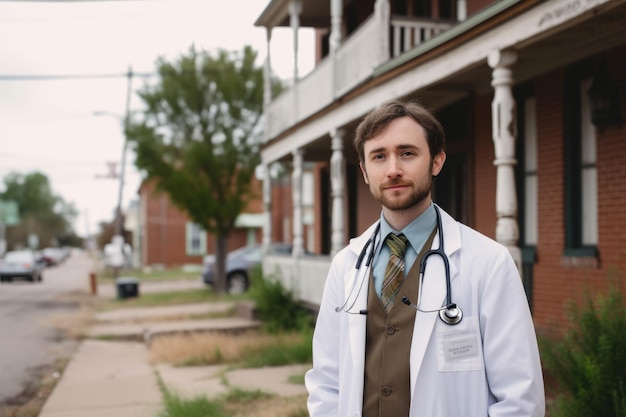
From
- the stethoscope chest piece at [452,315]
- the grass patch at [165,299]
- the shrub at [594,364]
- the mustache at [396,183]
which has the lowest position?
the grass patch at [165,299]

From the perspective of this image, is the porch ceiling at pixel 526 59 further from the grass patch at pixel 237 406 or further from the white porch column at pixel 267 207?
the white porch column at pixel 267 207

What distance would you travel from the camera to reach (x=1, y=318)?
58.9 feet

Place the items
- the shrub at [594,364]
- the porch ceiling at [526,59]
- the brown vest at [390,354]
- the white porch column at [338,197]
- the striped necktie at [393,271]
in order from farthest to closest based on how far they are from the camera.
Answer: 1. the white porch column at [338,197]
2. the porch ceiling at [526,59]
3. the shrub at [594,364]
4. the striped necktie at [393,271]
5. the brown vest at [390,354]

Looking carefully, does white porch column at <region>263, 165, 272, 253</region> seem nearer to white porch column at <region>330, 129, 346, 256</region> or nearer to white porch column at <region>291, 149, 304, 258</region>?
white porch column at <region>291, 149, 304, 258</region>

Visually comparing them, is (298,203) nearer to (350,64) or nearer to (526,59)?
(350,64)

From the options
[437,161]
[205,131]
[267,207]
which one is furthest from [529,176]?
[205,131]

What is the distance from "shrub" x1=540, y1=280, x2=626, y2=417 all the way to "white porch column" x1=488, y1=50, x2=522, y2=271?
156cm

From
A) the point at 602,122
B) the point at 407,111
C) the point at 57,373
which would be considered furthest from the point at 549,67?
the point at 57,373

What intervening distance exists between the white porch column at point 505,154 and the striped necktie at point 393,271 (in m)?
4.26

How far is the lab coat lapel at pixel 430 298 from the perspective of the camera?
7.97 ft

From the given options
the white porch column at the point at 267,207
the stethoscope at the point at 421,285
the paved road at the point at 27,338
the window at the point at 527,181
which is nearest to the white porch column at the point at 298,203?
the white porch column at the point at 267,207

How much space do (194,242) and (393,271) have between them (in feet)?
157

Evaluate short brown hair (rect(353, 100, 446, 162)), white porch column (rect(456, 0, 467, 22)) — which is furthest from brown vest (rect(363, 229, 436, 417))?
white porch column (rect(456, 0, 467, 22))

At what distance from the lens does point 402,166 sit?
2578 millimetres
